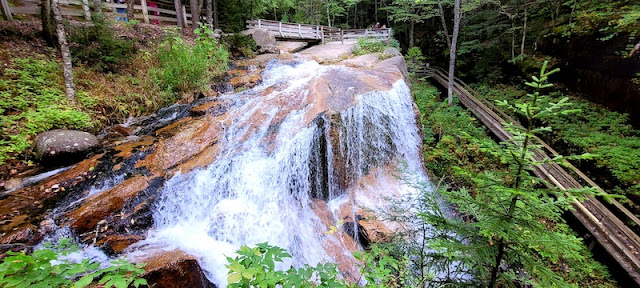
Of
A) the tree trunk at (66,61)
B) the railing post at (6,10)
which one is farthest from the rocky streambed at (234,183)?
the railing post at (6,10)

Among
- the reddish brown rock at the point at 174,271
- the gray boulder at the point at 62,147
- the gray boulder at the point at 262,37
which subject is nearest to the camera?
the reddish brown rock at the point at 174,271

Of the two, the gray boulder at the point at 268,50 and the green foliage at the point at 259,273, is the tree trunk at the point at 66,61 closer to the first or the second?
the green foliage at the point at 259,273

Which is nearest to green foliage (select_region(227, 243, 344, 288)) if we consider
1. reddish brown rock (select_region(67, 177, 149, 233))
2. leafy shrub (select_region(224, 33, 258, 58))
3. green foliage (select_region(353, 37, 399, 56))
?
reddish brown rock (select_region(67, 177, 149, 233))

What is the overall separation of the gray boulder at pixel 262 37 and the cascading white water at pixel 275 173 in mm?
7442

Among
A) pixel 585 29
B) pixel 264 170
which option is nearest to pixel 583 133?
pixel 585 29

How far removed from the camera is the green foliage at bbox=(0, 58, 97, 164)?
17.1 ft

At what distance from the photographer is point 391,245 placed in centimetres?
332

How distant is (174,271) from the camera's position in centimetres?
386

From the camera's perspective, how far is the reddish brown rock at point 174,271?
12.1ft

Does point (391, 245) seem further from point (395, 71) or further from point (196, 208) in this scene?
point (395, 71)

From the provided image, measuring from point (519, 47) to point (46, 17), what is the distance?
22439mm

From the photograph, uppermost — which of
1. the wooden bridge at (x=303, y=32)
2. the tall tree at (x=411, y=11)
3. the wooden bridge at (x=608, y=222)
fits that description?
the tall tree at (x=411, y=11)

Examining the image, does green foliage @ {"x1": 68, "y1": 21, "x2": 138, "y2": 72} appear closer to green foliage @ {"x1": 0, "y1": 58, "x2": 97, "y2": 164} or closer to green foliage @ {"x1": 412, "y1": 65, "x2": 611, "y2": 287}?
green foliage @ {"x1": 0, "y1": 58, "x2": 97, "y2": 164}

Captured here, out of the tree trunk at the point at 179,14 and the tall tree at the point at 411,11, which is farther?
the tall tree at the point at 411,11
